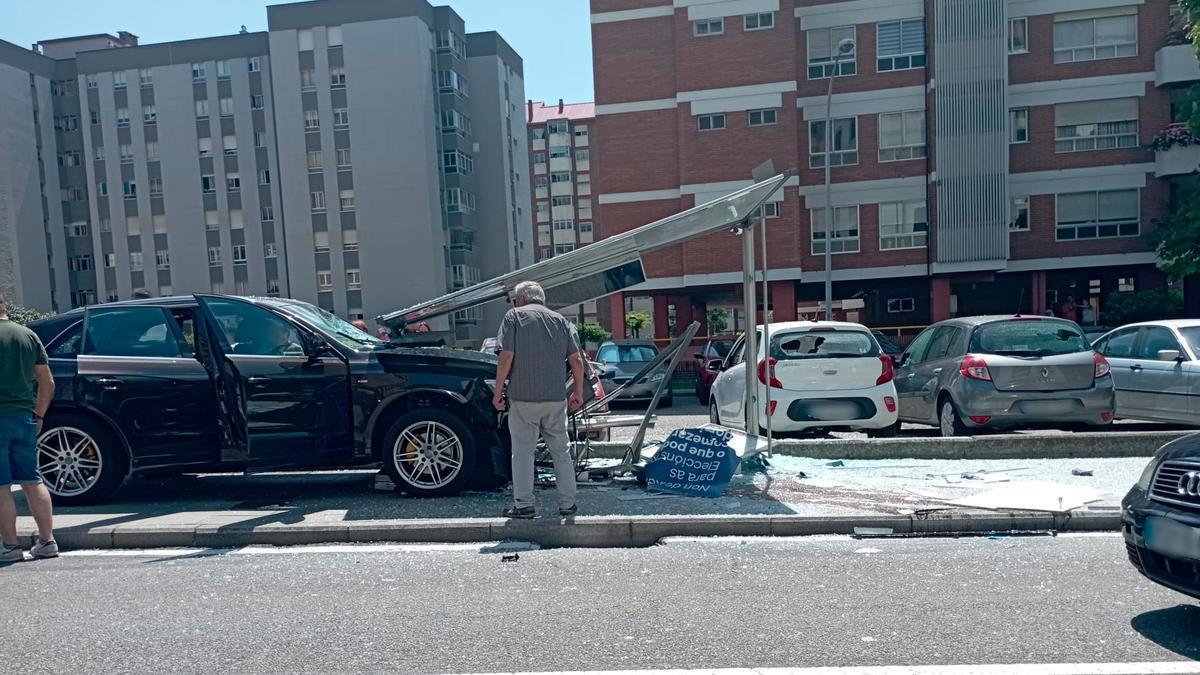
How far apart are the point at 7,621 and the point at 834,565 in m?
4.83

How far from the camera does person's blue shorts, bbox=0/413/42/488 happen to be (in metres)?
5.78

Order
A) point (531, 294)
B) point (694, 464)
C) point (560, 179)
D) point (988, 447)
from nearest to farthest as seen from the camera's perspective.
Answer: point (531, 294) < point (694, 464) < point (988, 447) < point (560, 179)

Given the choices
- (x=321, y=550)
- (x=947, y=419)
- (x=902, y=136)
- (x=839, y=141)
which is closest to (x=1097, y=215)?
(x=902, y=136)

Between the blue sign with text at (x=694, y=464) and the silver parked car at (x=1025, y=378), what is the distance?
3.71 m

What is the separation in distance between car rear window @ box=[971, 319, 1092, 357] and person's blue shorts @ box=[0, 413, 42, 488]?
908 centimetres

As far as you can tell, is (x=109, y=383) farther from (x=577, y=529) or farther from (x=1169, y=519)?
(x=1169, y=519)

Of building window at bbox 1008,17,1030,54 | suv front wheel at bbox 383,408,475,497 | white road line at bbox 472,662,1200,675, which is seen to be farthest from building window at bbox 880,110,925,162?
white road line at bbox 472,662,1200,675

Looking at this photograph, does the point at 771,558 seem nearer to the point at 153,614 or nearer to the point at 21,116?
the point at 153,614

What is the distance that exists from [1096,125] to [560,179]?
51.9 meters

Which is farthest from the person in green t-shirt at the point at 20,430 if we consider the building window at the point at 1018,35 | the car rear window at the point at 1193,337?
the building window at the point at 1018,35

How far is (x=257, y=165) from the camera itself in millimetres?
51031

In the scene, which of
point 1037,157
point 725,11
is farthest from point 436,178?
point 1037,157

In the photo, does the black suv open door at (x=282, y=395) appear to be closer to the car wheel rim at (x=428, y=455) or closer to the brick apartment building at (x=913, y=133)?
the car wheel rim at (x=428, y=455)

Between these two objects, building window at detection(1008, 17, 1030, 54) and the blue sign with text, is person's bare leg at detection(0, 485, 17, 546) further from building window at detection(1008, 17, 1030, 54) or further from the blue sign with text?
building window at detection(1008, 17, 1030, 54)
